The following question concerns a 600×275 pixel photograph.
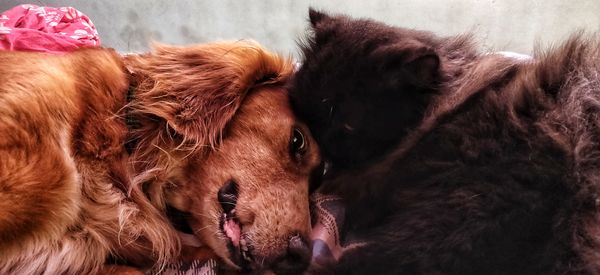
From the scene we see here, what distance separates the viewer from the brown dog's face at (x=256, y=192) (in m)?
1.40

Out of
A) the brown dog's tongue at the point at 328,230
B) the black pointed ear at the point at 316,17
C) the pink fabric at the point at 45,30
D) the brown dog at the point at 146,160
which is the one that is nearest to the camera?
the brown dog at the point at 146,160

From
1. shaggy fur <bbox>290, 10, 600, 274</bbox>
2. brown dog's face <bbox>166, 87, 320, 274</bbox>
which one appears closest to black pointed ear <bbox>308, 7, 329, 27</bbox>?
shaggy fur <bbox>290, 10, 600, 274</bbox>

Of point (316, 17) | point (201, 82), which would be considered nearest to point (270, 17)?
point (316, 17)

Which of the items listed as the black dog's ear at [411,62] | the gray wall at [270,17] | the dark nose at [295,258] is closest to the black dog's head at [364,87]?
the black dog's ear at [411,62]

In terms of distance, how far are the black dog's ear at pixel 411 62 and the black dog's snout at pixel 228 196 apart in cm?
50

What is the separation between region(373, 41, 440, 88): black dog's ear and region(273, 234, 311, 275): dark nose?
49 centimetres

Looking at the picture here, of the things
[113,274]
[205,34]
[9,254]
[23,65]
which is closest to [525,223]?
[113,274]

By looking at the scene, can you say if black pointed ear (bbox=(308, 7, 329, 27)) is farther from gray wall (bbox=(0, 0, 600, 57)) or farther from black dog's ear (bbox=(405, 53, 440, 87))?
gray wall (bbox=(0, 0, 600, 57))

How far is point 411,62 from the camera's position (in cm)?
140

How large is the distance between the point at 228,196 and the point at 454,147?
0.60 meters

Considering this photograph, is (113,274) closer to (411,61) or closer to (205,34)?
(411,61)

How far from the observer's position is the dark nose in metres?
1.32

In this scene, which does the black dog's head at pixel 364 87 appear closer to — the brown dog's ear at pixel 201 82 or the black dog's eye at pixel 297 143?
the black dog's eye at pixel 297 143

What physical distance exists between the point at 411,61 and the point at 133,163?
0.77m
